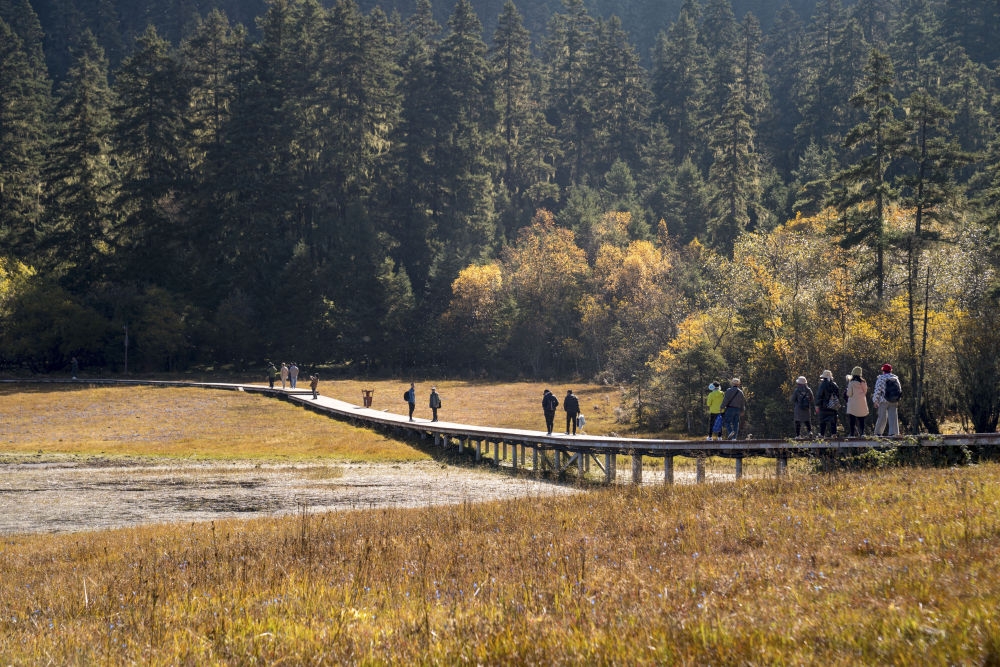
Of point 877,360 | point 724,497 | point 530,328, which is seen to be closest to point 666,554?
point 724,497

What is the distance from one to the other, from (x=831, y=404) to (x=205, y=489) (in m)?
19.3

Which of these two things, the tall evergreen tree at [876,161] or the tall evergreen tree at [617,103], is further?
the tall evergreen tree at [617,103]

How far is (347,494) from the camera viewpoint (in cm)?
2703

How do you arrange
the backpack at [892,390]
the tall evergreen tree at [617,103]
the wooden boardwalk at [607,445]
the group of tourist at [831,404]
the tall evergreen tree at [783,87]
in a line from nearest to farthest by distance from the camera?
the wooden boardwalk at [607,445] → the backpack at [892,390] → the group of tourist at [831,404] → the tall evergreen tree at [783,87] → the tall evergreen tree at [617,103]

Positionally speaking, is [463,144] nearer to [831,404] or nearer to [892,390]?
[831,404]

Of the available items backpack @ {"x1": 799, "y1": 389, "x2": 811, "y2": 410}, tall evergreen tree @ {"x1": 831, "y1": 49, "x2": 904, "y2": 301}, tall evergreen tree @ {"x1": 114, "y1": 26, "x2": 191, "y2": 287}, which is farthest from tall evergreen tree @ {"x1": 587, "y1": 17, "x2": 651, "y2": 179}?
backpack @ {"x1": 799, "y1": 389, "x2": 811, "y2": 410}

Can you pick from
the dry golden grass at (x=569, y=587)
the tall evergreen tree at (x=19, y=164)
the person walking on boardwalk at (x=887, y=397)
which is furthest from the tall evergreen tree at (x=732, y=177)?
the dry golden grass at (x=569, y=587)

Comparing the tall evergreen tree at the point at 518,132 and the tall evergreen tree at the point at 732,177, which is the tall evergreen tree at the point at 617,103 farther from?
the tall evergreen tree at the point at 732,177

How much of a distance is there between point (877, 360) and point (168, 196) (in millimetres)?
79378

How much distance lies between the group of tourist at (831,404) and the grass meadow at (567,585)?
482 centimetres

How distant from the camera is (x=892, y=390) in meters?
22.6

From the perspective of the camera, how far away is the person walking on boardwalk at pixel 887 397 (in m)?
22.5

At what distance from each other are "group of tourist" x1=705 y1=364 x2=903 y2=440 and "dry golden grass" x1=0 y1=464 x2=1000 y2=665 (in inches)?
213

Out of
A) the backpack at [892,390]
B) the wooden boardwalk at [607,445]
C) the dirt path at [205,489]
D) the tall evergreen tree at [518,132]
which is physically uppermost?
the tall evergreen tree at [518,132]
